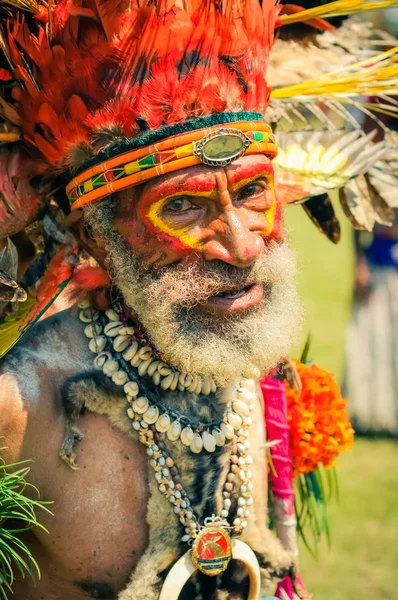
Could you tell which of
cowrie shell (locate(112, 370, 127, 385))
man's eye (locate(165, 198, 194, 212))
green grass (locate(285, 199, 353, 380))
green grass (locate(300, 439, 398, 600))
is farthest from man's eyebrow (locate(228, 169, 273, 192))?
green grass (locate(285, 199, 353, 380))

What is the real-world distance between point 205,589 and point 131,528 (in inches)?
12.2

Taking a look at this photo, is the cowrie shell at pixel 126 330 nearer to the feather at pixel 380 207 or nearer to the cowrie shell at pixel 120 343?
the cowrie shell at pixel 120 343

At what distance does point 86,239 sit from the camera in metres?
2.58

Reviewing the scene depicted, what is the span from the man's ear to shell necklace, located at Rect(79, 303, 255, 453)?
0.58 feet

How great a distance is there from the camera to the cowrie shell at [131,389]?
2555mm

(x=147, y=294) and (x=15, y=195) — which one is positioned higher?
(x=15, y=195)

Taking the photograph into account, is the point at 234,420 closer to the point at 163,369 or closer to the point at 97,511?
the point at 163,369

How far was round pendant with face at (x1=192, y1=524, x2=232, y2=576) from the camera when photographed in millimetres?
2537

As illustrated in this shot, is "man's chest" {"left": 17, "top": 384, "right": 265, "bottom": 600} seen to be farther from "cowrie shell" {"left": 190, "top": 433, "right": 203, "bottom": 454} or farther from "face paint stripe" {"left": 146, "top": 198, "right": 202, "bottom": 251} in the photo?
"face paint stripe" {"left": 146, "top": 198, "right": 202, "bottom": 251}

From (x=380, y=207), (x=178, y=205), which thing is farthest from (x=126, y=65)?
(x=380, y=207)

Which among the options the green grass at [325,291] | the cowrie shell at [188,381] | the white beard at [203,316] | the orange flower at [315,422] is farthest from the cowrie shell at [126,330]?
the green grass at [325,291]

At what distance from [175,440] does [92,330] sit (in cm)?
42

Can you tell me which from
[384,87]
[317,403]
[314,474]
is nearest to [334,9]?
[384,87]

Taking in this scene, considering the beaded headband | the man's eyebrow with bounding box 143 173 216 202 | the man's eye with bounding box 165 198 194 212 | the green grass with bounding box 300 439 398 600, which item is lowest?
the green grass with bounding box 300 439 398 600
